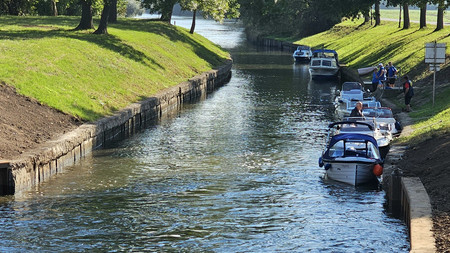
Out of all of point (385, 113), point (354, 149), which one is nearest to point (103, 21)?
point (385, 113)

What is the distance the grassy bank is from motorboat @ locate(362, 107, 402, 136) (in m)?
0.76

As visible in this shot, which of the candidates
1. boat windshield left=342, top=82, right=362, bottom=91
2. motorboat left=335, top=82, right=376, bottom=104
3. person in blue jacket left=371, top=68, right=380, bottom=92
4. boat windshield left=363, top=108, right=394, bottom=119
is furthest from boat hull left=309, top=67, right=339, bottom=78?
boat windshield left=363, top=108, right=394, bottom=119

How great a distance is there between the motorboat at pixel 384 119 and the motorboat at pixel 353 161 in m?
4.54

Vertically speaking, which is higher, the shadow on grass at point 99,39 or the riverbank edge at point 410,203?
the shadow on grass at point 99,39

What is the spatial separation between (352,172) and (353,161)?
0.35 m

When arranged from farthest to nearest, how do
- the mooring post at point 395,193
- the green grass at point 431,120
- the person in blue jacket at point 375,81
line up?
the person in blue jacket at point 375,81 < the green grass at point 431,120 < the mooring post at point 395,193

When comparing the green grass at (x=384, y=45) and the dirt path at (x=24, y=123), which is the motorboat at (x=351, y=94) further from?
the dirt path at (x=24, y=123)

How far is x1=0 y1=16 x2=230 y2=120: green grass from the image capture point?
103 feet

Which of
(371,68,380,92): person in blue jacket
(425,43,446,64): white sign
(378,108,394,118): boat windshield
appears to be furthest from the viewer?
(371,68,380,92): person in blue jacket

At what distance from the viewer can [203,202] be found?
21.0 m

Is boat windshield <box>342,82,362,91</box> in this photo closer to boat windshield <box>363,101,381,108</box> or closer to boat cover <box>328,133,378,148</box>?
boat windshield <box>363,101,381,108</box>

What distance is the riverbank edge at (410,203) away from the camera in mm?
14969

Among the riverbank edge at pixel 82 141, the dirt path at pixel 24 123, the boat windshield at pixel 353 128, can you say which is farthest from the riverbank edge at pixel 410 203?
the dirt path at pixel 24 123

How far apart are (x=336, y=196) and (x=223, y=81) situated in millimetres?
37716
